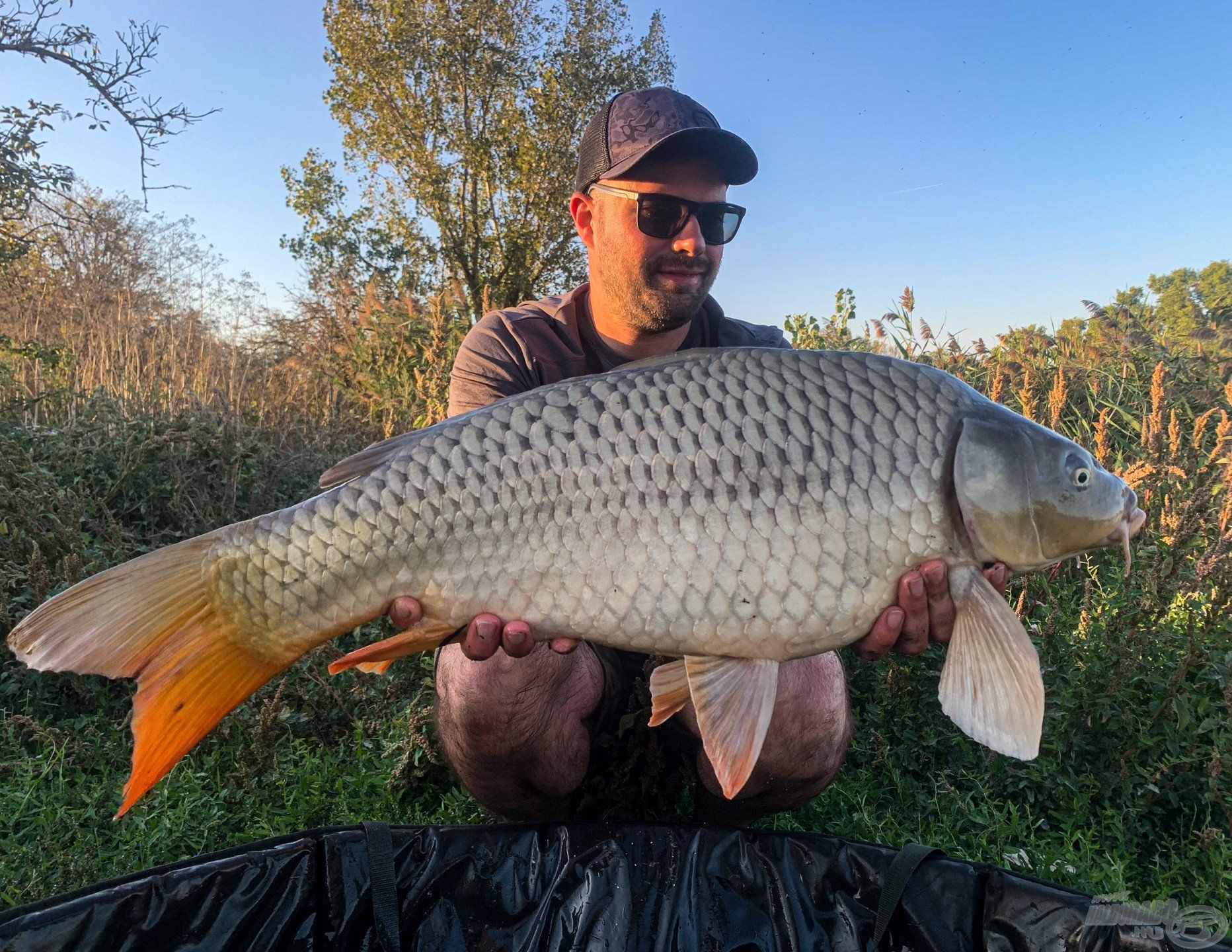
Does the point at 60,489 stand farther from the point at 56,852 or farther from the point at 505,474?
the point at 505,474

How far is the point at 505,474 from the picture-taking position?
3.79 feet

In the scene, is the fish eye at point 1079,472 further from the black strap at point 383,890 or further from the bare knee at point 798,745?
the black strap at point 383,890

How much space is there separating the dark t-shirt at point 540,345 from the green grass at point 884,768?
2.46ft

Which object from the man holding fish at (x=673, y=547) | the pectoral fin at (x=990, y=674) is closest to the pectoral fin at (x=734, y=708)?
the man holding fish at (x=673, y=547)

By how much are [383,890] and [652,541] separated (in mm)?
705

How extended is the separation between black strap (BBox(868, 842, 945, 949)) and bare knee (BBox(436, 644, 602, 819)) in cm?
64

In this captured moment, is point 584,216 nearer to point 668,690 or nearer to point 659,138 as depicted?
point 659,138

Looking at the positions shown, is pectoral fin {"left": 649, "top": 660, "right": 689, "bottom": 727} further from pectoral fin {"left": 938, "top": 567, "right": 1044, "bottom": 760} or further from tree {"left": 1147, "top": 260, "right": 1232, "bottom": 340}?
tree {"left": 1147, "top": 260, "right": 1232, "bottom": 340}

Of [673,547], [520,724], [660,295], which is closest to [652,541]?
[673,547]

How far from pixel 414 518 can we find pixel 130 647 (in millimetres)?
415

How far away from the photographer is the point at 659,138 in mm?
1854

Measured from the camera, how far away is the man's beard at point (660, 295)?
1.86 metres

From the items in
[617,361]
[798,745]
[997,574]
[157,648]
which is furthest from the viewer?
[617,361]

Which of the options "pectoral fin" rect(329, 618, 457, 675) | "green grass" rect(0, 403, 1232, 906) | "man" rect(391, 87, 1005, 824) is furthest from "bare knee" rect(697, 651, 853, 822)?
"pectoral fin" rect(329, 618, 457, 675)
